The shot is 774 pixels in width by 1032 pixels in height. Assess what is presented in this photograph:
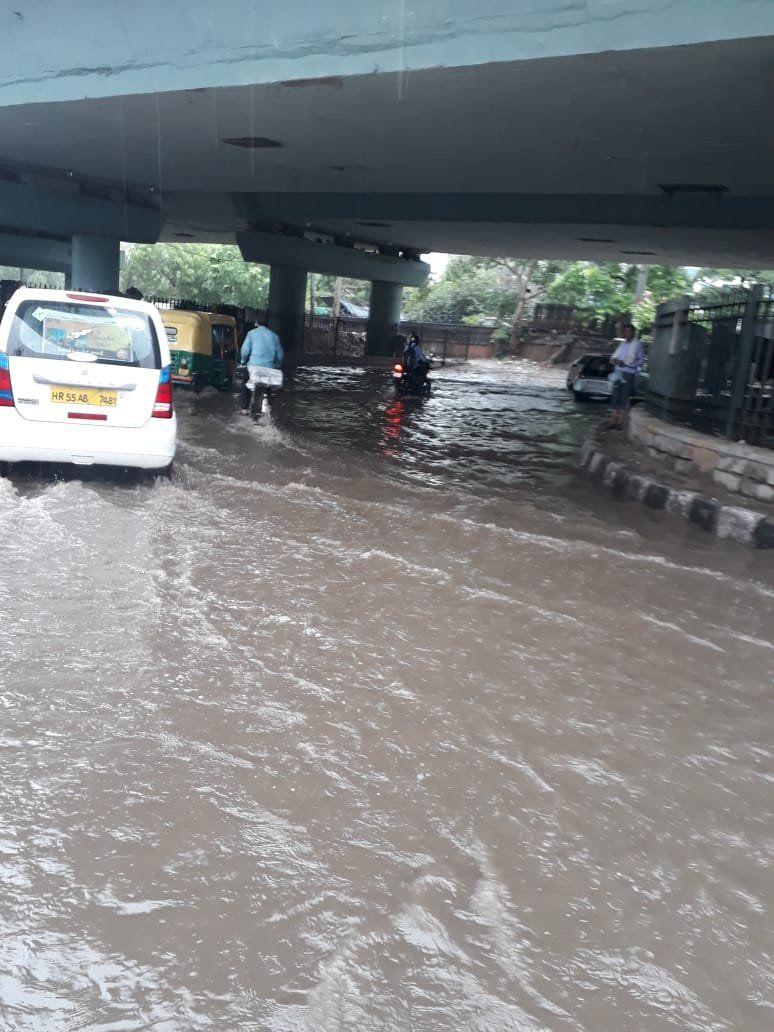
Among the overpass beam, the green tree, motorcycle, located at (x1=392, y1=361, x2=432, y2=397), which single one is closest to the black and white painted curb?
motorcycle, located at (x1=392, y1=361, x2=432, y2=397)

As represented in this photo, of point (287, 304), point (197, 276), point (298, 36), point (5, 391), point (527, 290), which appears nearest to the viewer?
point (5, 391)

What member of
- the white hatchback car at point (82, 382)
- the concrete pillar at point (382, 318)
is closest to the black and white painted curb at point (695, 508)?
the white hatchback car at point (82, 382)

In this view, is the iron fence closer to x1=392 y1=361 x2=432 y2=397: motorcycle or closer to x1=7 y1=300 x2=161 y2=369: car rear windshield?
x1=7 y1=300 x2=161 y2=369: car rear windshield

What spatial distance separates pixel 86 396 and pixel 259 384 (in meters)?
6.06

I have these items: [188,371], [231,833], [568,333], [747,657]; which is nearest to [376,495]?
[747,657]

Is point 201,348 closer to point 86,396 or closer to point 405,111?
point 405,111

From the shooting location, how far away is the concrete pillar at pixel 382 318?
1358 inches

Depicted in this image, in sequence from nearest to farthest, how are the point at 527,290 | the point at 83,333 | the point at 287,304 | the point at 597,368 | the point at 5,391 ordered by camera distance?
the point at 5,391
the point at 83,333
the point at 597,368
the point at 287,304
the point at 527,290

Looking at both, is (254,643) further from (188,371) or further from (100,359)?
(188,371)

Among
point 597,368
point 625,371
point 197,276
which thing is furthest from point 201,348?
point 197,276

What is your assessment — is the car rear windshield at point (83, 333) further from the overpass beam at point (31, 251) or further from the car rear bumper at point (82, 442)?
the overpass beam at point (31, 251)

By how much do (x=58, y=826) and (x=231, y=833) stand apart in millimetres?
624

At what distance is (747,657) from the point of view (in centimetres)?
562

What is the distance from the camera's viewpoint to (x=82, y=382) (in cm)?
760
